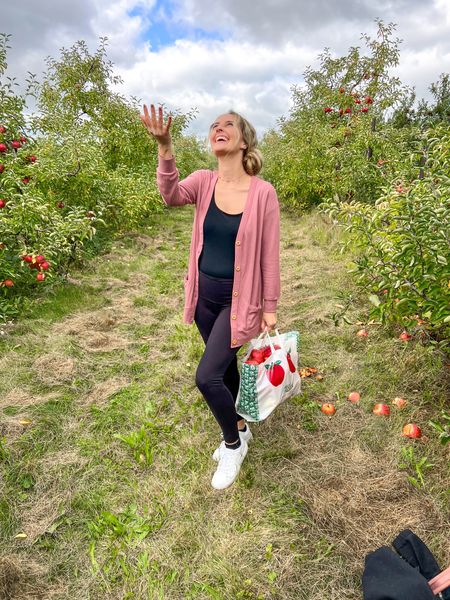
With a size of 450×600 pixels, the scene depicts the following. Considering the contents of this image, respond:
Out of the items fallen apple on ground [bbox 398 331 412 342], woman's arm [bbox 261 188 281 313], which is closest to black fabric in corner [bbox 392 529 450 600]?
woman's arm [bbox 261 188 281 313]

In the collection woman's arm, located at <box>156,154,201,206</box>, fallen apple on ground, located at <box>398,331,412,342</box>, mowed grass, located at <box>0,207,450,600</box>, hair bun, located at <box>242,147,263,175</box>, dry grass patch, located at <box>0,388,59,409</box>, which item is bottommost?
mowed grass, located at <box>0,207,450,600</box>

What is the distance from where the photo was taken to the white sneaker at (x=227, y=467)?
2.24 meters

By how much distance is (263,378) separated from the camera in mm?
2215

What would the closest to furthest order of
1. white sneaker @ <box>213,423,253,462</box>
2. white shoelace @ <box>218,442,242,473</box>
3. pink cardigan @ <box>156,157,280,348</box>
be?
pink cardigan @ <box>156,157,280,348</box>
white shoelace @ <box>218,442,242,473</box>
white sneaker @ <box>213,423,253,462</box>

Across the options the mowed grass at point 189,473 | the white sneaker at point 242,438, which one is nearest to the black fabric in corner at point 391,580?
the mowed grass at point 189,473

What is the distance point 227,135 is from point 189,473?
6.85ft

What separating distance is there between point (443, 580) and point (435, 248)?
5.00 ft

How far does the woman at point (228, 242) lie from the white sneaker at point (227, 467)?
241mm

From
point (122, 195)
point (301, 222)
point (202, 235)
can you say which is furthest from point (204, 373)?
point (301, 222)

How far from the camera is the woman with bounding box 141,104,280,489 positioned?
1.98m

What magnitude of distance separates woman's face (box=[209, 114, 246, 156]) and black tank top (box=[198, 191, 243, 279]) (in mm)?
262

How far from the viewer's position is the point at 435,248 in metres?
2.00

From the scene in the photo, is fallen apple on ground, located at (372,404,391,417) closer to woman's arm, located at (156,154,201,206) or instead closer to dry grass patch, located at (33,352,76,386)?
woman's arm, located at (156,154,201,206)

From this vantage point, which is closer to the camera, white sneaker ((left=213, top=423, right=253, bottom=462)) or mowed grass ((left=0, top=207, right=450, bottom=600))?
mowed grass ((left=0, top=207, right=450, bottom=600))
